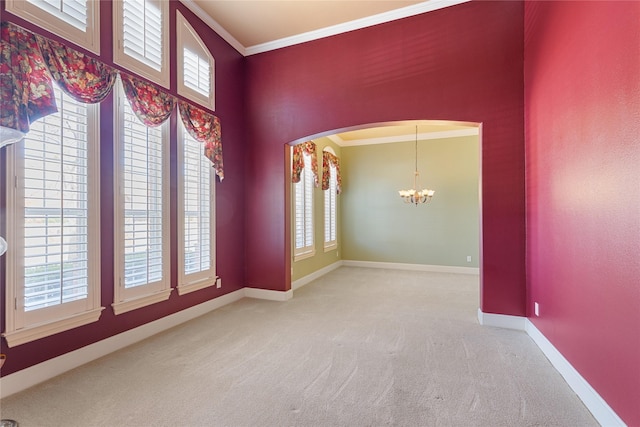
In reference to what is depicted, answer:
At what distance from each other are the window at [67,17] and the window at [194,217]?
1.15 meters

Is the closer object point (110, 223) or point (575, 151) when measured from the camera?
point (575, 151)

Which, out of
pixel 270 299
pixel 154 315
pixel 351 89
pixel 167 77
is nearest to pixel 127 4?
pixel 167 77

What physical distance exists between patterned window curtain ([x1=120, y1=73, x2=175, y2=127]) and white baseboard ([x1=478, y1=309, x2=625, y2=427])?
4417 mm

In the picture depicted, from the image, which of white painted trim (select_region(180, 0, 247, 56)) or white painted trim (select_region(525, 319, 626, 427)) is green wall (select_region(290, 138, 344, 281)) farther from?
white painted trim (select_region(525, 319, 626, 427))

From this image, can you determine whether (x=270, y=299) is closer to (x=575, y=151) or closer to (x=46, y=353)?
(x=46, y=353)

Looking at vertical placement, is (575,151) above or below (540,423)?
above

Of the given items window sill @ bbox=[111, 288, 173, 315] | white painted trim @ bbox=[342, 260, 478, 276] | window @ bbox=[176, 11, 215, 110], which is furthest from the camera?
white painted trim @ bbox=[342, 260, 478, 276]

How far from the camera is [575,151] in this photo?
7.34ft

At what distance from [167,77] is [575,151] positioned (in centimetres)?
409

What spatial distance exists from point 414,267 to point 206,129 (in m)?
5.64

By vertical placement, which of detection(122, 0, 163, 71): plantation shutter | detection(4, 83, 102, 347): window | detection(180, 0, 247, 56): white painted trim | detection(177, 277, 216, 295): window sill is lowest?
detection(177, 277, 216, 295): window sill

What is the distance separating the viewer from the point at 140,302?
3025 mm

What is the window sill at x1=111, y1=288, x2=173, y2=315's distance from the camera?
2.81m

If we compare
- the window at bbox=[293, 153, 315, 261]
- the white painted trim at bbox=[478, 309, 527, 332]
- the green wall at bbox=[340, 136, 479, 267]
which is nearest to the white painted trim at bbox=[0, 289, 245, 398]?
the window at bbox=[293, 153, 315, 261]
